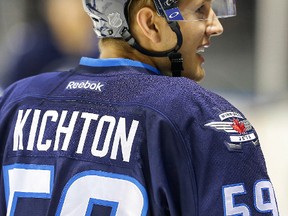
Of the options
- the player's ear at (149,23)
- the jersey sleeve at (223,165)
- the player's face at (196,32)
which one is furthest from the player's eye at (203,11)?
the jersey sleeve at (223,165)

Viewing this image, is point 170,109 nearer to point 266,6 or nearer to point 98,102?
point 98,102

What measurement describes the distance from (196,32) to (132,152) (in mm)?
408

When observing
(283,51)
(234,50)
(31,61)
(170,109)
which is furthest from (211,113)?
(234,50)

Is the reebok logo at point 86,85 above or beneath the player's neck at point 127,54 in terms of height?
beneath

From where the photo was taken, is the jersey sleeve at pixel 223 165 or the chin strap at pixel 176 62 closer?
the jersey sleeve at pixel 223 165

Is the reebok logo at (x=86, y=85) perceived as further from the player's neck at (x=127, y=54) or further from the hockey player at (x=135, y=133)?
the player's neck at (x=127, y=54)

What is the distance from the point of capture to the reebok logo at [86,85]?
7.23 feet

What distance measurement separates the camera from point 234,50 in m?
6.87

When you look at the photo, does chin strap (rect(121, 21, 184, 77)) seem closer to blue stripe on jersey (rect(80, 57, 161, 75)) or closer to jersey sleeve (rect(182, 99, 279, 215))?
blue stripe on jersey (rect(80, 57, 161, 75))

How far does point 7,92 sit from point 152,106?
55 cm

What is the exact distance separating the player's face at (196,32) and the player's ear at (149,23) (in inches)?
2.6

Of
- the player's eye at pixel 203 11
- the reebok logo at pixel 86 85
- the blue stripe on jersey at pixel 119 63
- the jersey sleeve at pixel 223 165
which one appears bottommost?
the jersey sleeve at pixel 223 165

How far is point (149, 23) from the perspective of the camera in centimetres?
221

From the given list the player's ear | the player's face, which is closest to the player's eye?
the player's face
